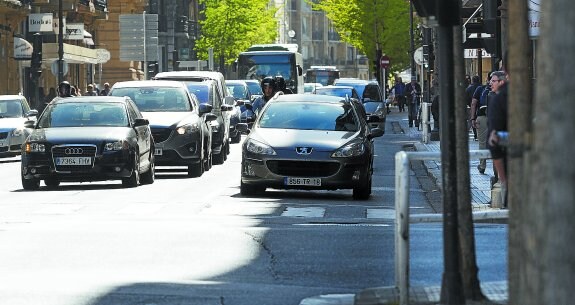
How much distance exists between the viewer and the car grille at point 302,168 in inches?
953

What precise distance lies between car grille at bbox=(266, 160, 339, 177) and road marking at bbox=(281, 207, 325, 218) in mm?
2044

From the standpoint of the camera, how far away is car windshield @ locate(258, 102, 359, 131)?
25.6m

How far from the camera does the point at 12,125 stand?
1674 inches

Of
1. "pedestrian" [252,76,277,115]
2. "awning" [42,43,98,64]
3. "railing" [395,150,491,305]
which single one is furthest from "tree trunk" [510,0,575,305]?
"awning" [42,43,98,64]

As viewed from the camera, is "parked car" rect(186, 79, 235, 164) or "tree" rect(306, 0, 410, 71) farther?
"tree" rect(306, 0, 410, 71)

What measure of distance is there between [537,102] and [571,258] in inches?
26.3

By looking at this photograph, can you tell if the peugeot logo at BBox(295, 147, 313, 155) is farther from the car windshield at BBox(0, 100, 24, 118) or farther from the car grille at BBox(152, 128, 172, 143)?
the car windshield at BBox(0, 100, 24, 118)

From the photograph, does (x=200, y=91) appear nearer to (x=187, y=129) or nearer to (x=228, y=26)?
(x=187, y=129)

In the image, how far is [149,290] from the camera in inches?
487

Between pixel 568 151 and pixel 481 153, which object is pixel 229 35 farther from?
pixel 568 151

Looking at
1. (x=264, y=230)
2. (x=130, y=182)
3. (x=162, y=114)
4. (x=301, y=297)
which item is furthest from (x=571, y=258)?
(x=162, y=114)

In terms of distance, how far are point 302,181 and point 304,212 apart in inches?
111

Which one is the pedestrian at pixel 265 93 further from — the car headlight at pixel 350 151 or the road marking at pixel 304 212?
the road marking at pixel 304 212

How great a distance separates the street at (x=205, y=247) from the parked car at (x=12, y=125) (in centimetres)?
1619
